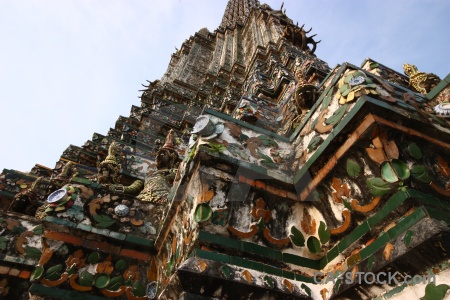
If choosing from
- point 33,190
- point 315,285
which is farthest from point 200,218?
point 33,190

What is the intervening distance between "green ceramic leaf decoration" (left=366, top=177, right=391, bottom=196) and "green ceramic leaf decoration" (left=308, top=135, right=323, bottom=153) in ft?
1.79

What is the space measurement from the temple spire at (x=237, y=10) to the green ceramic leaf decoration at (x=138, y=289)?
25574mm

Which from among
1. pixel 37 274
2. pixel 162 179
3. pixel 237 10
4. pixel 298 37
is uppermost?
pixel 237 10

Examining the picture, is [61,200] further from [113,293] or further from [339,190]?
[339,190]

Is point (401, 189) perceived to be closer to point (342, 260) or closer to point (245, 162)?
point (342, 260)

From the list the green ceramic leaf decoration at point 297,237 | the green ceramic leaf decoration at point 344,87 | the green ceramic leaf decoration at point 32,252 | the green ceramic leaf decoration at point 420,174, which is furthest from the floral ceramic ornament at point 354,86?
the green ceramic leaf decoration at point 32,252

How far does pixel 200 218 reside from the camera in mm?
2348

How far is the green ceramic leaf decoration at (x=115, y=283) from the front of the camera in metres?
2.98

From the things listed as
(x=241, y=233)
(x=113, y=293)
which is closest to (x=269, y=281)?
(x=241, y=233)

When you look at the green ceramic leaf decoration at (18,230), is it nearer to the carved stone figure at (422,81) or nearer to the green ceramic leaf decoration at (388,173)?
the green ceramic leaf decoration at (388,173)

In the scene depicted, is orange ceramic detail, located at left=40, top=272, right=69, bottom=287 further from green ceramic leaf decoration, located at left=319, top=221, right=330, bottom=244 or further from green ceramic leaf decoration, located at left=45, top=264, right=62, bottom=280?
green ceramic leaf decoration, located at left=319, top=221, right=330, bottom=244

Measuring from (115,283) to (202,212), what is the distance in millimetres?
1249

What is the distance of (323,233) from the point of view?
95.0 inches

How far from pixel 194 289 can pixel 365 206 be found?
1137 millimetres
